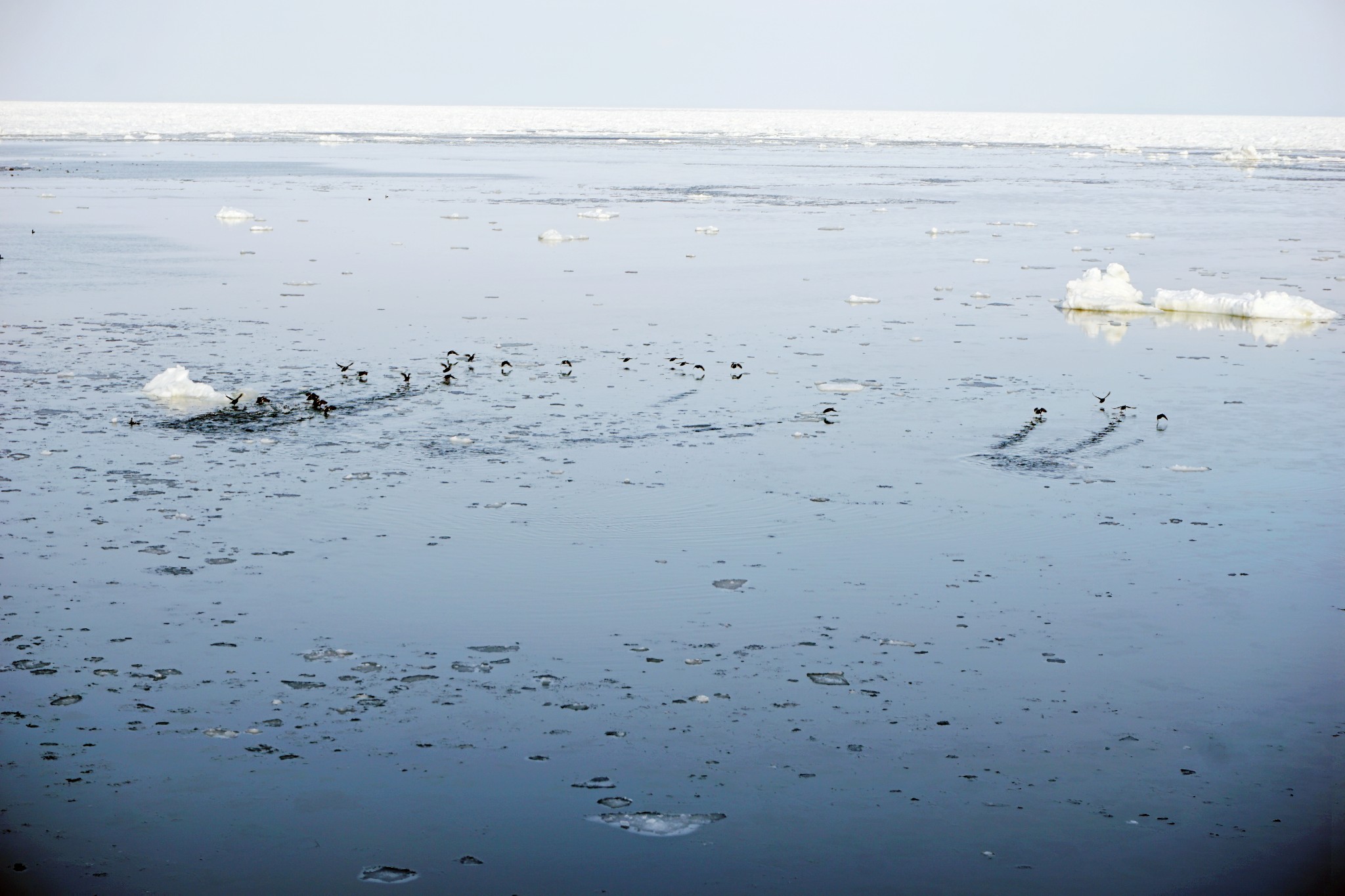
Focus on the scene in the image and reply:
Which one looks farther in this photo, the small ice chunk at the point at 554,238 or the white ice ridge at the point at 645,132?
the white ice ridge at the point at 645,132

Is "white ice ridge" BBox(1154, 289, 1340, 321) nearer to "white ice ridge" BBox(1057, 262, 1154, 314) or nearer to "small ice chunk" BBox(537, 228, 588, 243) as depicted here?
"white ice ridge" BBox(1057, 262, 1154, 314)

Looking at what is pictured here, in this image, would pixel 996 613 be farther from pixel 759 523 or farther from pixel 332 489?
pixel 332 489

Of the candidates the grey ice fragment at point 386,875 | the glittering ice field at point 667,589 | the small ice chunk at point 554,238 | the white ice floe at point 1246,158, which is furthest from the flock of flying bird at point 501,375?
the white ice floe at point 1246,158

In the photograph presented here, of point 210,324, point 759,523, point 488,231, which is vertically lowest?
point 759,523

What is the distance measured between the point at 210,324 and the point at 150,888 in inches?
367

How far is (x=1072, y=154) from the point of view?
5853cm

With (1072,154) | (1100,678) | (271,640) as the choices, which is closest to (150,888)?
(271,640)

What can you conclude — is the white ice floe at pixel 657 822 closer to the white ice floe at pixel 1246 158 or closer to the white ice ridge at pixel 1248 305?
the white ice ridge at pixel 1248 305

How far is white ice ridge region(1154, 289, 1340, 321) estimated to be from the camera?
13.2 meters

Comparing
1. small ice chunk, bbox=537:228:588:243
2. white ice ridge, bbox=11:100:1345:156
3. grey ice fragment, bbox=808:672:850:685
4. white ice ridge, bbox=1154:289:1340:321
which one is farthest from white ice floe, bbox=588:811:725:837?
white ice ridge, bbox=11:100:1345:156

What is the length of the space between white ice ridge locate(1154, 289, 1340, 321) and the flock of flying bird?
4.52m

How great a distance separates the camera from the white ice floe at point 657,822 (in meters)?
3.94

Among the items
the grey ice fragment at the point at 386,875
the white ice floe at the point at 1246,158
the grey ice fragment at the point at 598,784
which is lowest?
the grey ice fragment at the point at 386,875

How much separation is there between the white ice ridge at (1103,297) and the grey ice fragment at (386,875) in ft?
38.2
